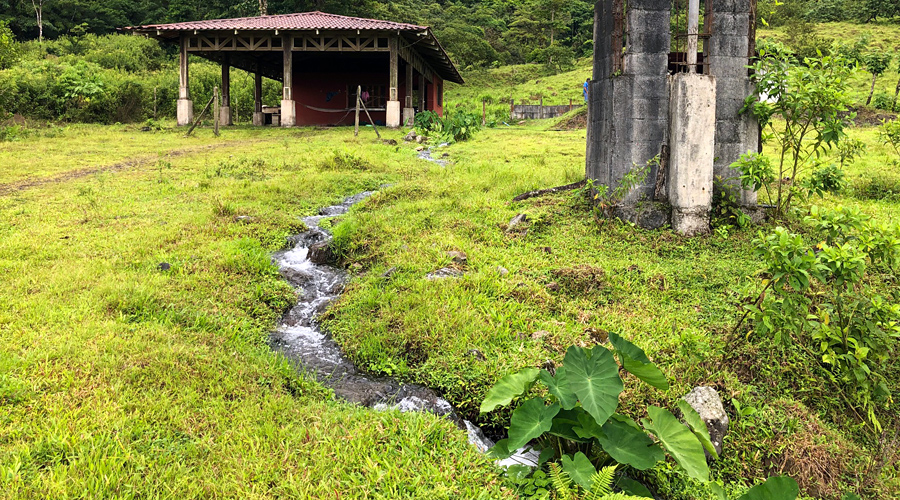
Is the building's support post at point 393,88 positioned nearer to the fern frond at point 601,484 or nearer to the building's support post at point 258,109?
the building's support post at point 258,109

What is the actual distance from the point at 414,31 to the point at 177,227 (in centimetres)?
1436

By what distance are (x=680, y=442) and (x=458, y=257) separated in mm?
3286

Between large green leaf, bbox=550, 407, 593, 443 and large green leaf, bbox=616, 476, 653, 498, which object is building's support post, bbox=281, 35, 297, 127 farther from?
large green leaf, bbox=616, 476, 653, 498

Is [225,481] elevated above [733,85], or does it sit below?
below

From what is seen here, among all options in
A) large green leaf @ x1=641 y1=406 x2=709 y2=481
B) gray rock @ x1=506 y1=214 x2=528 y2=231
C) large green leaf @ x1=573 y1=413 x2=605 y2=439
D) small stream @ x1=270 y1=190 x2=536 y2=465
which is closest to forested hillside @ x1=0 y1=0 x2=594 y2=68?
gray rock @ x1=506 y1=214 x2=528 y2=231

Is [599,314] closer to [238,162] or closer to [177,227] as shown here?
[177,227]

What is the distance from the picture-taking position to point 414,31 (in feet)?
62.7

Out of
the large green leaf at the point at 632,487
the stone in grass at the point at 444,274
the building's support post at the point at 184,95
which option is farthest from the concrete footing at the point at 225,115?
the large green leaf at the point at 632,487

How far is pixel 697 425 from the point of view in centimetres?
324

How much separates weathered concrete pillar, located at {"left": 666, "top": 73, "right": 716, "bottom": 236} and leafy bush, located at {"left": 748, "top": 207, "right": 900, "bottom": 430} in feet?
7.80

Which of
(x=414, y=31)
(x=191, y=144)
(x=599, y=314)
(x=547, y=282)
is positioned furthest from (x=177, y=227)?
(x=414, y=31)

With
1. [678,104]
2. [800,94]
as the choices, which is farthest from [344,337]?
[800,94]

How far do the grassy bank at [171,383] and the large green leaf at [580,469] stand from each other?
414 millimetres

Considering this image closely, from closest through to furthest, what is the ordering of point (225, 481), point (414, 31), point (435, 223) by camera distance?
1. point (225, 481)
2. point (435, 223)
3. point (414, 31)
